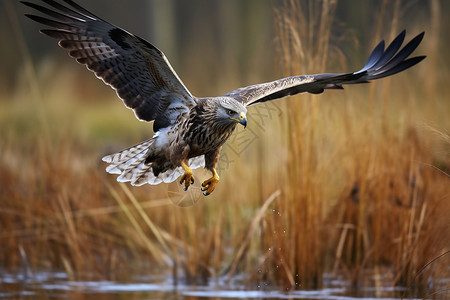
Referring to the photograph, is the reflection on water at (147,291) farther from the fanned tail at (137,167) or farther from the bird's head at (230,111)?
the bird's head at (230,111)

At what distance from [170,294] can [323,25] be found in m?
2.77

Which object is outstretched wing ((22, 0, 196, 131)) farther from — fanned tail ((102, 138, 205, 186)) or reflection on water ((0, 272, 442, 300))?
reflection on water ((0, 272, 442, 300))

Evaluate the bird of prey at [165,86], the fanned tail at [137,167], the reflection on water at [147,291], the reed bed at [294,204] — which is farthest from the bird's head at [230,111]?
the reflection on water at [147,291]

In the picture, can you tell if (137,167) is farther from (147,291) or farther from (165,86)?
(147,291)

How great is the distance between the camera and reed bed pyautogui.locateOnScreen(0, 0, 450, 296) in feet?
24.4

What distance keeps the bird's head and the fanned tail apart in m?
1.03

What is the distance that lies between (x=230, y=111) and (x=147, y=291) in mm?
2504

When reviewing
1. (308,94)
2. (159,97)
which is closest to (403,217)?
(308,94)

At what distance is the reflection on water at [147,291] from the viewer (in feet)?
24.3

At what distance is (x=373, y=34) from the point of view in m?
8.21

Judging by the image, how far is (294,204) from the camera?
24.4ft

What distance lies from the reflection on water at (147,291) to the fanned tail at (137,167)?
1138mm

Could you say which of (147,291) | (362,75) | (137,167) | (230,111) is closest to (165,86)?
(230,111)

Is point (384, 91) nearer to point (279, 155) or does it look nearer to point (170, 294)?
point (279, 155)
